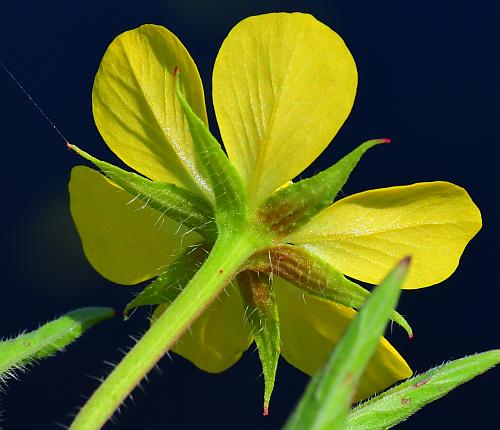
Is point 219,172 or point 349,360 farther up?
point 219,172

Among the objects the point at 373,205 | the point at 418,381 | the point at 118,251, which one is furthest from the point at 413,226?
the point at 118,251

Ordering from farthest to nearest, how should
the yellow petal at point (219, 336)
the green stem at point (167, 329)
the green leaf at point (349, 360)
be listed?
the yellow petal at point (219, 336)
the green stem at point (167, 329)
the green leaf at point (349, 360)

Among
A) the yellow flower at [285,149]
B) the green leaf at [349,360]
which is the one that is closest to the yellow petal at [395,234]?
the yellow flower at [285,149]

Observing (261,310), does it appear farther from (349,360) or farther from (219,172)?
(349,360)

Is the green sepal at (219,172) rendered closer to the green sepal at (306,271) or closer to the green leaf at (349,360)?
the green sepal at (306,271)

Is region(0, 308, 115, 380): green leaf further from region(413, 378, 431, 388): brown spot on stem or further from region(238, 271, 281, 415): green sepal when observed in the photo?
region(413, 378, 431, 388): brown spot on stem

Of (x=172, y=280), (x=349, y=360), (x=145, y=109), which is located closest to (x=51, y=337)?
(x=172, y=280)

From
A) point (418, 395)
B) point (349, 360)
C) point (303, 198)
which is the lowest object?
point (349, 360)
